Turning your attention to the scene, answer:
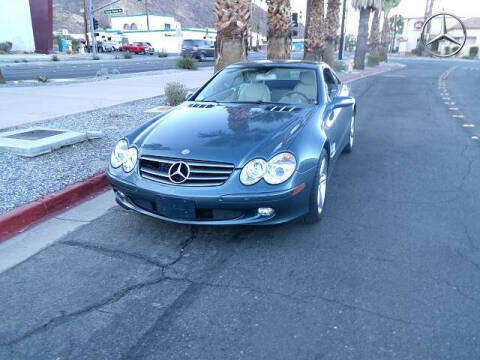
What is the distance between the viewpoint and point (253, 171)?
3.50m

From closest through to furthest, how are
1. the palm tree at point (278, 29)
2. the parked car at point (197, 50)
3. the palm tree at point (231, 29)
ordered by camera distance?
1. the palm tree at point (231, 29)
2. the palm tree at point (278, 29)
3. the parked car at point (197, 50)

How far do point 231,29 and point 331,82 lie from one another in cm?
492

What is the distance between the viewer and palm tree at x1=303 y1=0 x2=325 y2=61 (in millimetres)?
19062

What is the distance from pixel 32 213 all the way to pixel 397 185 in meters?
4.14

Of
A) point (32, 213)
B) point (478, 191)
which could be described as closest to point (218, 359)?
point (32, 213)

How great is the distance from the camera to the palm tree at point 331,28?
23094mm

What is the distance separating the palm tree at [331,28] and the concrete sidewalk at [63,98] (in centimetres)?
1079

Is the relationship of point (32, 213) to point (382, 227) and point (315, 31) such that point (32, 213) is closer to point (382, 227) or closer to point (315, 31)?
point (382, 227)

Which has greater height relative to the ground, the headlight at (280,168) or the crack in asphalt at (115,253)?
the headlight at (280,168)

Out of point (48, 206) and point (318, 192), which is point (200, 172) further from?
point (48, 206)

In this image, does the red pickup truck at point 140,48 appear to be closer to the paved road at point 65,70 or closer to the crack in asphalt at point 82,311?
the paved road at point 65,70

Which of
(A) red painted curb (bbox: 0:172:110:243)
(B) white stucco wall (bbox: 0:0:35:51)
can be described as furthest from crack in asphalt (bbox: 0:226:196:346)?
(B) white stucco wall (bbox: 0:0:35:51)

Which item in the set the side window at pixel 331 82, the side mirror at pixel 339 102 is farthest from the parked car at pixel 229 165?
the side window at pixel 331 82

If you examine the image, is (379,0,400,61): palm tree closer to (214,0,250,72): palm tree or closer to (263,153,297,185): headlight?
(214,0,250,72): palm tree
